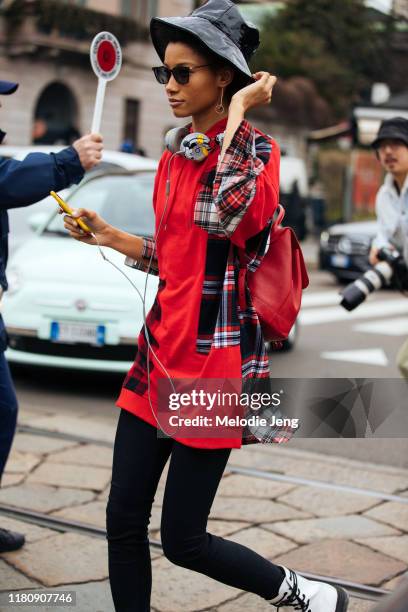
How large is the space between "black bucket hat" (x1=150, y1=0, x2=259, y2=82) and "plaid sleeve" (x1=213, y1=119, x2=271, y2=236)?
21 cm

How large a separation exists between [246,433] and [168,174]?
74 centimetres

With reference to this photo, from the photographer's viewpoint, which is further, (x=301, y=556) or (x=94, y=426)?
(x=94, y=426)

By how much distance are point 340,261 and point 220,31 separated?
12.8 m

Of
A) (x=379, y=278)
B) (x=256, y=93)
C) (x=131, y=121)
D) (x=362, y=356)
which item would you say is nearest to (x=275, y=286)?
(x=256, y=93)

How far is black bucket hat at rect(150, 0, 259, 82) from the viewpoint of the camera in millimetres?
2652

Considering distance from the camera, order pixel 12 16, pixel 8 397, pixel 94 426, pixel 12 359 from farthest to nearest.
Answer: pixel 12 16 → pixel 12 359 → pixel 94 426 → pixel 8 397

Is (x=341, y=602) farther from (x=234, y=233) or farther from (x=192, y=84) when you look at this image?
(x=192, y=84)

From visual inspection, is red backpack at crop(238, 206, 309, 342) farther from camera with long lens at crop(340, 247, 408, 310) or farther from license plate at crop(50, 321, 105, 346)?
license plate at crop(50, 321, 105, 346)

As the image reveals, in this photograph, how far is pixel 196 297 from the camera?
2.67m

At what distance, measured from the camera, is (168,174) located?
2.78m

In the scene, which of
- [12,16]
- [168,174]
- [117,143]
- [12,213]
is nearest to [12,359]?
[12,213]

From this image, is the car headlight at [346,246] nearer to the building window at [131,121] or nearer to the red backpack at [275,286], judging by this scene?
the red backpack at [275,286]

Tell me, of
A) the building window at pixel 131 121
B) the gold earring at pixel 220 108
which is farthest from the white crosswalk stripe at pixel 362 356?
the building window at pixel 131 121

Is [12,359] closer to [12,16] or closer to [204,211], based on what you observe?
[204,211]
